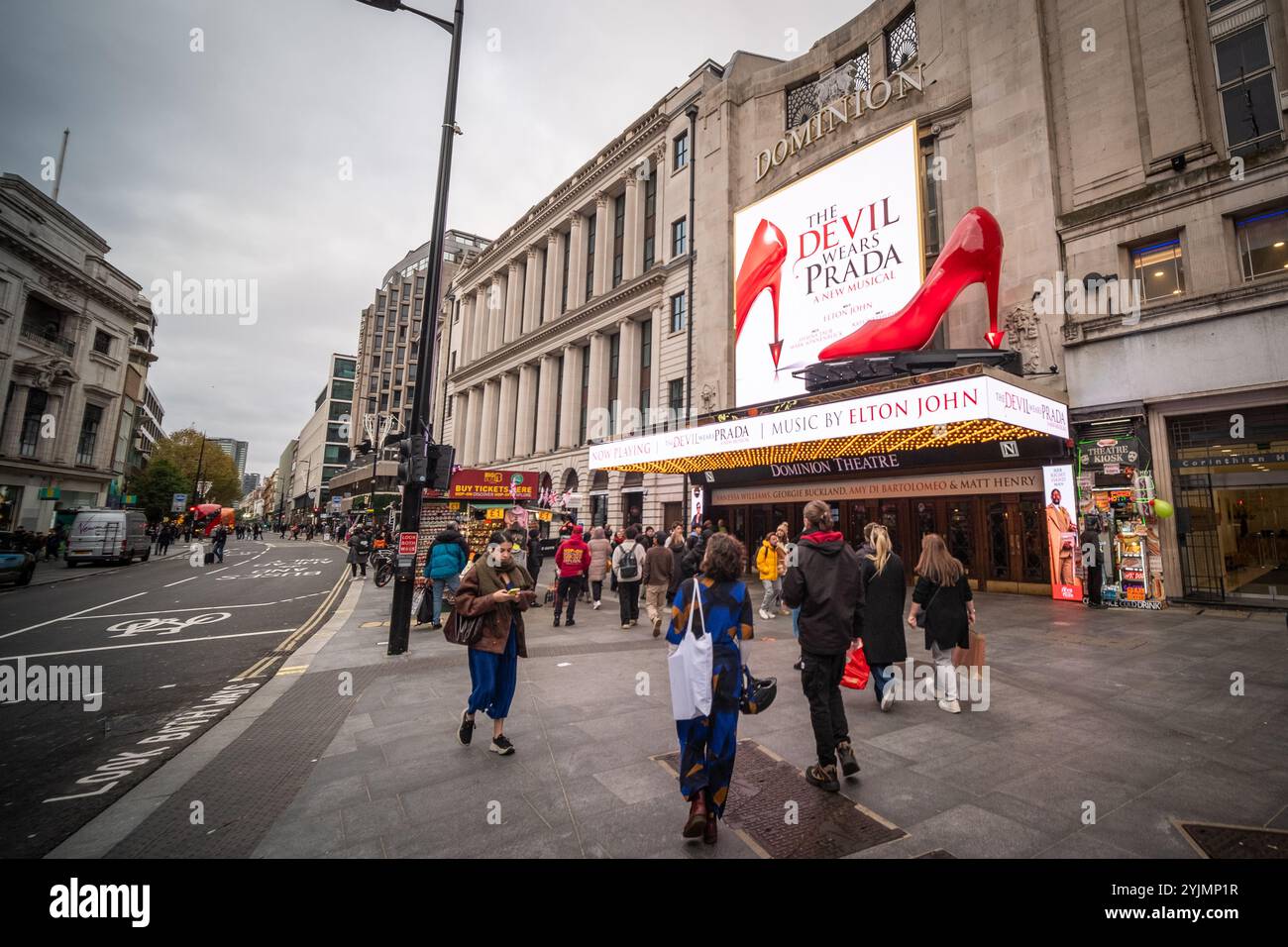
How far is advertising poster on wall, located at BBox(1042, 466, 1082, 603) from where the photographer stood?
1277 cm

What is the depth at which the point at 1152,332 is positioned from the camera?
12266 mm

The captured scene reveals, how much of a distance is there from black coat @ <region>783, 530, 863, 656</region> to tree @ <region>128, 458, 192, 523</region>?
59.3 m

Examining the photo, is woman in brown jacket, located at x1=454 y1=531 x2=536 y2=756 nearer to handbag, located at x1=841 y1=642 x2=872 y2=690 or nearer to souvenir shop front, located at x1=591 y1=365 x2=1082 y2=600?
handbag, located at x1=841 y1=642 x2=872 y2=690

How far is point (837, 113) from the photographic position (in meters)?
20.3

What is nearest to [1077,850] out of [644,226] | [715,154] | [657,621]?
[657,621]

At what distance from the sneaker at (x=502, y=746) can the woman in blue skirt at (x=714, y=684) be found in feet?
5.85

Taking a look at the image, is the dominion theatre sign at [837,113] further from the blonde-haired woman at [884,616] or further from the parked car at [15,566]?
the parked car at [15,566]

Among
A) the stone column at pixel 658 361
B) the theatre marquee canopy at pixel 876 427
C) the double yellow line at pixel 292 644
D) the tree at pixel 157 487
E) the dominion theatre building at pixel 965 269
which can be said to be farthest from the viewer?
the tree at pixel 157 487

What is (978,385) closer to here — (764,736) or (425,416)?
(764,736)

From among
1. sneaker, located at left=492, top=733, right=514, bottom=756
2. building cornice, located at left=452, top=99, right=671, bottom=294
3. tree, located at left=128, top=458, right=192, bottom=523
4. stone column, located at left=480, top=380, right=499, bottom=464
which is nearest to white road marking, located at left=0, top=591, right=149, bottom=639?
sneaker, located at left=492, top=733, right=514, bottom=756

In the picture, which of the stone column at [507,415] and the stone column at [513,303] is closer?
the stone column at [507,415]

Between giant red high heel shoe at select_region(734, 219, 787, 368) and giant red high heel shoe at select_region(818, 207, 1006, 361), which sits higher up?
giant red high heel shoe at select_region(734, 219, 787, 368)

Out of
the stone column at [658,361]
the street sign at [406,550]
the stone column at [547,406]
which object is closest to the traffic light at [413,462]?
the street sign at [406,550]

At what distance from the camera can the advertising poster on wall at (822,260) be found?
17.0 meters
